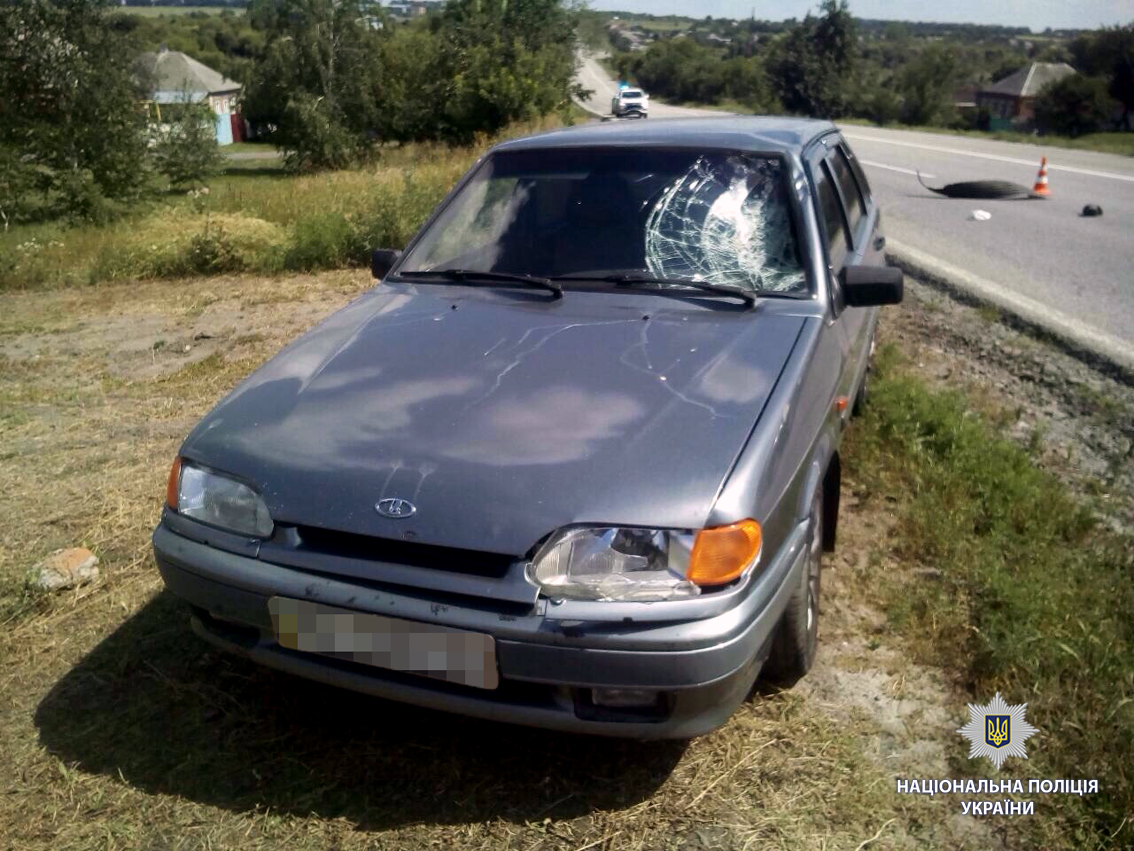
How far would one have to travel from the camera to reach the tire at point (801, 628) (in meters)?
2.79

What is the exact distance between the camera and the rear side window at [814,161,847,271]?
3.71 metres

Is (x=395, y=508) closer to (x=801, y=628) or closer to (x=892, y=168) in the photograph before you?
(x=801, y=628)

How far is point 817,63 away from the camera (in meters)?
40.5

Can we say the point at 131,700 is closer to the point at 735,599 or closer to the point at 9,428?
the point at 735,599

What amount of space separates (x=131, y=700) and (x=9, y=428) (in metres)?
3.25

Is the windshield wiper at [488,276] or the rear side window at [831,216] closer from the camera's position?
the windshield wiper at [488,276]

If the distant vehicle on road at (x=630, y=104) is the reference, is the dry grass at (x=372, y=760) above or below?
below

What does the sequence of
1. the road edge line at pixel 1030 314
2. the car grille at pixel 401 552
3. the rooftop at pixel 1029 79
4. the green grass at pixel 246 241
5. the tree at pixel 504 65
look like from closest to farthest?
the car grille at pixel 401 552, the road edge line at pixel 1030 314, the green grass at pixel 246 241, the tree at pixel 504 65, the rooftop at pixel 1029 79

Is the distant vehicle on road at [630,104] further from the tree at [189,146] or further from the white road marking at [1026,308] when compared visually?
the white road marking at [1026,308]

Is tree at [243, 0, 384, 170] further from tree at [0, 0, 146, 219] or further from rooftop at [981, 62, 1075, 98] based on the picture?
rooftop at [981, 62, 1075, 98]

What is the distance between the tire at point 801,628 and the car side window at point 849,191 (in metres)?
1.93

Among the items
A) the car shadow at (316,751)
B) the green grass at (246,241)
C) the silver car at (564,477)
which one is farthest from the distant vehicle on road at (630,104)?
the car shadow at (316,751)

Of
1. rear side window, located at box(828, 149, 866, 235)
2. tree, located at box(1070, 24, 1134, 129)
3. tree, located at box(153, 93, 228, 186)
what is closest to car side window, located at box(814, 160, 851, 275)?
rear side window, located at box(828, 149, 866, 235)

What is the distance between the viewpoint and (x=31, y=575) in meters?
3.70
